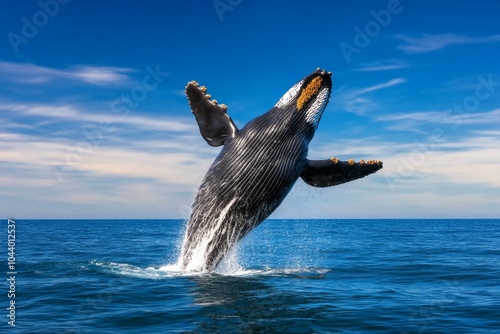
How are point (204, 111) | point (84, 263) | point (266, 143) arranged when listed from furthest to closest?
1. point (84, 263)
2. point (204, 111)
3. point (266, 143)

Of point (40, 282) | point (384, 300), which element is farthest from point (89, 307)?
point (384, 300)

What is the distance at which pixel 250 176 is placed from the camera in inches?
552

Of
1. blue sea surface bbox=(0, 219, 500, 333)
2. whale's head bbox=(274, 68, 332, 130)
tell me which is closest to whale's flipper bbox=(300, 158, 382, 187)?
whale's head bbox=(274, 68, 332, 130)

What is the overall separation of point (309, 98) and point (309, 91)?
189 mm

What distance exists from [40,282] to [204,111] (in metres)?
7.13

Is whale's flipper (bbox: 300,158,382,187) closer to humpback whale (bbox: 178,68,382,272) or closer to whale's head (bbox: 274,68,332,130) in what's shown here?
humpback whale (bbox: 178,68,382,272)

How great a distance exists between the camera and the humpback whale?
14.1m

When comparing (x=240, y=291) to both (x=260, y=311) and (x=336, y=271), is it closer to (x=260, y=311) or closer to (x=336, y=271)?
(x=260, y=311)

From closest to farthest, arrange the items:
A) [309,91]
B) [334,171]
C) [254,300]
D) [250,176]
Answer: [254,300], [250,176], [309,91], [334,171]

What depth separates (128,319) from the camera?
11.0 m

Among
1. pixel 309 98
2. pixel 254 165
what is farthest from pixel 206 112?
pixel 309 98

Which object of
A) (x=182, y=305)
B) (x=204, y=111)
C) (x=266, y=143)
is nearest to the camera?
(x=182, y=305)

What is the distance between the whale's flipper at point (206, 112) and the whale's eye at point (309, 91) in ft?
6.74

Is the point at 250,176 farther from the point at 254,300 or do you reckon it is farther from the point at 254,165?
the point at 254,300
